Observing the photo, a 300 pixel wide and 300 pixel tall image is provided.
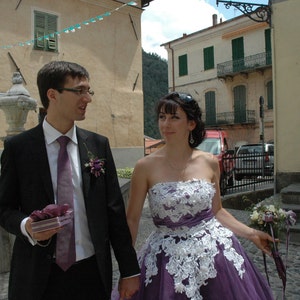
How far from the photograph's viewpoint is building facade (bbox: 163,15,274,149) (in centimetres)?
2698

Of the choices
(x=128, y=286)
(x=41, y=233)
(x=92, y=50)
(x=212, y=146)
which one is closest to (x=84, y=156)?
(x=41, y=233)

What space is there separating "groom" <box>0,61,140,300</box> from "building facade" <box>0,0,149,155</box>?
11375 millimetres

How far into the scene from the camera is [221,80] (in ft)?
97.9

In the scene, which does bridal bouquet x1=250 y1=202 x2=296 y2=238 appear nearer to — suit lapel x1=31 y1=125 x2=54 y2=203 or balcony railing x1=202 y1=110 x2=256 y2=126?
suit lapel x1=31 y1=125 x2=54 y2=203

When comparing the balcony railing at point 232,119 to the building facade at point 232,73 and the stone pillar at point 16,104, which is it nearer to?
the building facade at point 232,73

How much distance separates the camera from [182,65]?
105ft

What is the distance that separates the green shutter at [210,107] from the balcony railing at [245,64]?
6.41 feet

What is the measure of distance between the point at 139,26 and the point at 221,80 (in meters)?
14.4

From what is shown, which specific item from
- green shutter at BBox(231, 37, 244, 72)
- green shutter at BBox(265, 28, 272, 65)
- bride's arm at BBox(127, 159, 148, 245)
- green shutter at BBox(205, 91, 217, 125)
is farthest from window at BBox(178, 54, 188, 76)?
bride's arm at BBox(127, 159, 148, 245)

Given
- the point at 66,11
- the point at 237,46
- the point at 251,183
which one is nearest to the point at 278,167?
the point at 251,183

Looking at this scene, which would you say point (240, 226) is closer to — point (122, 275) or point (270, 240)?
point (270, 240)

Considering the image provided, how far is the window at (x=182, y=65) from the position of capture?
3154 centimetres

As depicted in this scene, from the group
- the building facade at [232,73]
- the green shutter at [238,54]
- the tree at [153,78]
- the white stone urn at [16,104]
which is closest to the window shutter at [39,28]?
the white stone urn at [16,104]

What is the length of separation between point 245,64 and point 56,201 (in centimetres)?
2802
